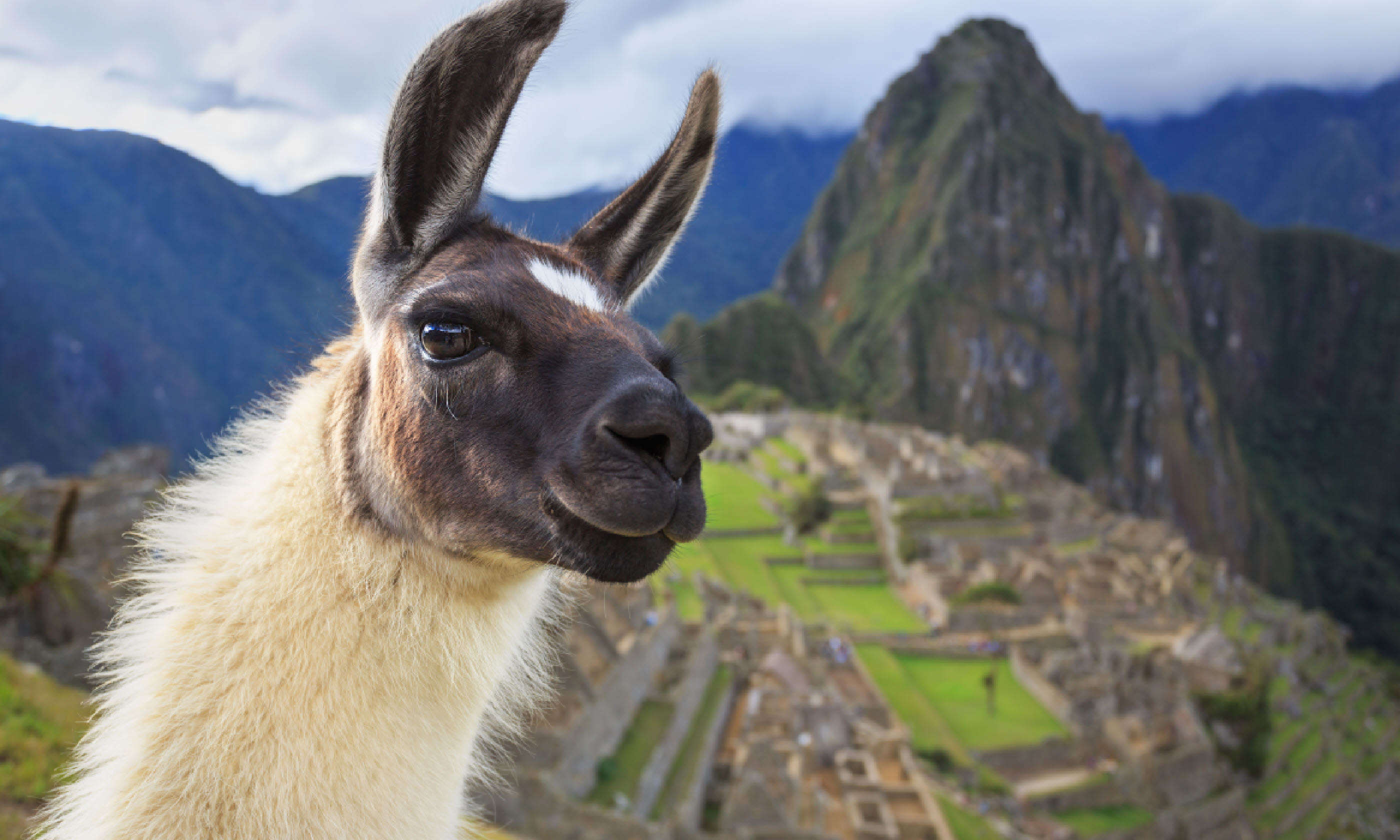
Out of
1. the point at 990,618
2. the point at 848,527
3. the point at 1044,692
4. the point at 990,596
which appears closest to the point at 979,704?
the point at 1044,692

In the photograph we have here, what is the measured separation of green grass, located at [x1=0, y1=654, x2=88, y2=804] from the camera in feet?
14.5

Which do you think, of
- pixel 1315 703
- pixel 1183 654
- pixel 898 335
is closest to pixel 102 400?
pixel 1183 654

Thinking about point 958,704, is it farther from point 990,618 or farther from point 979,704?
point 990,618

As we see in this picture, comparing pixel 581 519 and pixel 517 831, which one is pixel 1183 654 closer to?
pixel 517 831

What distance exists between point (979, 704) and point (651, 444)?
26.8 m

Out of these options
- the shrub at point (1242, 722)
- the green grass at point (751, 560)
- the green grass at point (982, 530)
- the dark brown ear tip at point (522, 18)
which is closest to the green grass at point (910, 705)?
the green grass at point (751, 560)

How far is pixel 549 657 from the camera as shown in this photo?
2.32 m

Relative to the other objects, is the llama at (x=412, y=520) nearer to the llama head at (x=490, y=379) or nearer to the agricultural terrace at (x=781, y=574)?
the llama head at (x=490, y=379)

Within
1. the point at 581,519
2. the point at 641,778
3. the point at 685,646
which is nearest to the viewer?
the point at 581,519

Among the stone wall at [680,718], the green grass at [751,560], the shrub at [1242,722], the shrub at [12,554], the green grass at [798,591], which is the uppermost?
the shrub at [12,554]

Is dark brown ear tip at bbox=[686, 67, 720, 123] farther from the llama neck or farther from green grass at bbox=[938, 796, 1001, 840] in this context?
green grass at bbox=[938, 796, 1001, 840]

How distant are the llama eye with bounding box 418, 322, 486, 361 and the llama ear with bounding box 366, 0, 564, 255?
223 mm

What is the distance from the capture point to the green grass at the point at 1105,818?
20250 millimetres

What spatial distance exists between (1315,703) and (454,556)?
4515 centimetres
